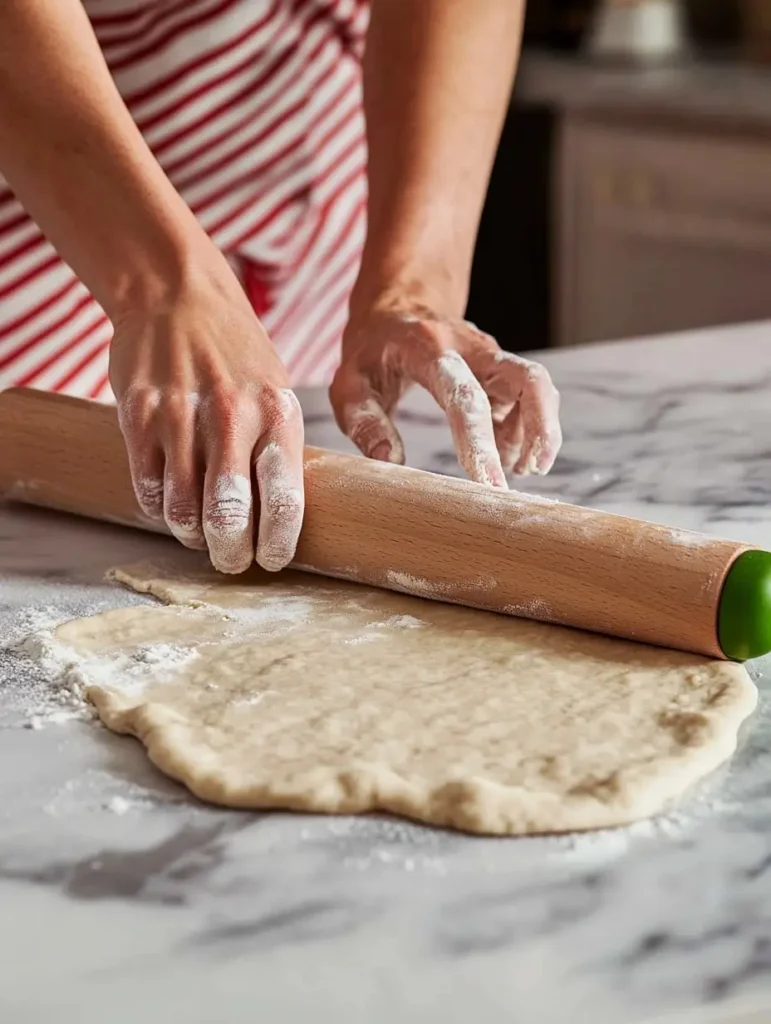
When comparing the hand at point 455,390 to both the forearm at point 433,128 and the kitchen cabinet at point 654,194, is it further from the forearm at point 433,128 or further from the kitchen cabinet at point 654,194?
the kitchen cabinet at point 654,194

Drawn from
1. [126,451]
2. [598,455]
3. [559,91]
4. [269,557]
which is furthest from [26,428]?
[559,91]

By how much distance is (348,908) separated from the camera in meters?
0.68

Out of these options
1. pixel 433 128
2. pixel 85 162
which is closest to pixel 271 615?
pixel 85 162

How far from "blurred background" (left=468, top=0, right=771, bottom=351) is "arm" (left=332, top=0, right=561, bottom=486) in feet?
4.66

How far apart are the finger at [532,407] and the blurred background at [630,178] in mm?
A: 1780

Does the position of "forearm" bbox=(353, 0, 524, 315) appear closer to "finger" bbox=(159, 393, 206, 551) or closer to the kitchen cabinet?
"finger" bbox=(159, 393, 206, 551)

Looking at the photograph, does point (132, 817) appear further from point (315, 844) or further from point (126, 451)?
point (126, 451)

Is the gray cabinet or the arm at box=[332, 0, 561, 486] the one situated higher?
the arm at box=[332, 0, 561, 486]

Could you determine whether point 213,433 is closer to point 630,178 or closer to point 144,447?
point 144,447

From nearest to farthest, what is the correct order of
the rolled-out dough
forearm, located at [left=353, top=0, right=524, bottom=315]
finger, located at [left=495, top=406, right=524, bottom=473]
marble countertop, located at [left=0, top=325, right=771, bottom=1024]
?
marble countertop, located at [left=0, top=325, right=771, bottom=1024] → the rolled-out dough → finger, located at [left=495, top=406, right=524, bottom=473] → forearm, located at [left=353, top=0, right=524, bottom=315]

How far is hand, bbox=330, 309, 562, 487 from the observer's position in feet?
3.73

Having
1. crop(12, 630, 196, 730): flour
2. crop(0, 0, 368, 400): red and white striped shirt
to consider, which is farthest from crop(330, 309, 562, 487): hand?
crop(0, 0, 368, 400): red and white striped shirt

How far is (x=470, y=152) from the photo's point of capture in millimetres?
1474

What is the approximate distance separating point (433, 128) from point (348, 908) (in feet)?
3.19
